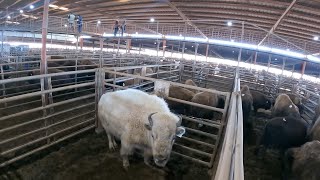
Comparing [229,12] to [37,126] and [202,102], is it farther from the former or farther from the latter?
[37,126]

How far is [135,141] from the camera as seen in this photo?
3.83 meters

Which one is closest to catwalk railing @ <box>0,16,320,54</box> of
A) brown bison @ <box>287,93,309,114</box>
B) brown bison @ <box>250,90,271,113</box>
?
brown bison @ <box>287,93,309,114</box>

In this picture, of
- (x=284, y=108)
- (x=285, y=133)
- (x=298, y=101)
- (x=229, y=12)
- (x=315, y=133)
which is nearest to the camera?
(x=315, y=133)

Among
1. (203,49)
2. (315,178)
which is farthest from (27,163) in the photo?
(203,49)

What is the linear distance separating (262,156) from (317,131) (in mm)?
1227

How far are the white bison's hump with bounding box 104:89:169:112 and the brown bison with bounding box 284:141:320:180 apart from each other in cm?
226

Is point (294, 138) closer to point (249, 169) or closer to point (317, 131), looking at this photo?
point (317, 131)

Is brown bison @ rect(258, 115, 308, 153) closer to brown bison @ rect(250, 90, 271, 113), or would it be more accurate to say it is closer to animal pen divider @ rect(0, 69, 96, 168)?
brown bison @ rect(250, 90, 271, 113)

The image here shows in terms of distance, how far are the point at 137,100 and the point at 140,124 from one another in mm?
522

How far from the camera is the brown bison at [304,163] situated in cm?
326

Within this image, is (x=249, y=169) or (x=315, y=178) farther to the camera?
(x=249, y=169)

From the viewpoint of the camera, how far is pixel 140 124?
12.6 feet

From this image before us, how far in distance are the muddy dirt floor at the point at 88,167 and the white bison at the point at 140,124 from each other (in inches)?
8.5

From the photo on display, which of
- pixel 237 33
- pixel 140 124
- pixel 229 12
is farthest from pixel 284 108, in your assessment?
pixel 237 33
